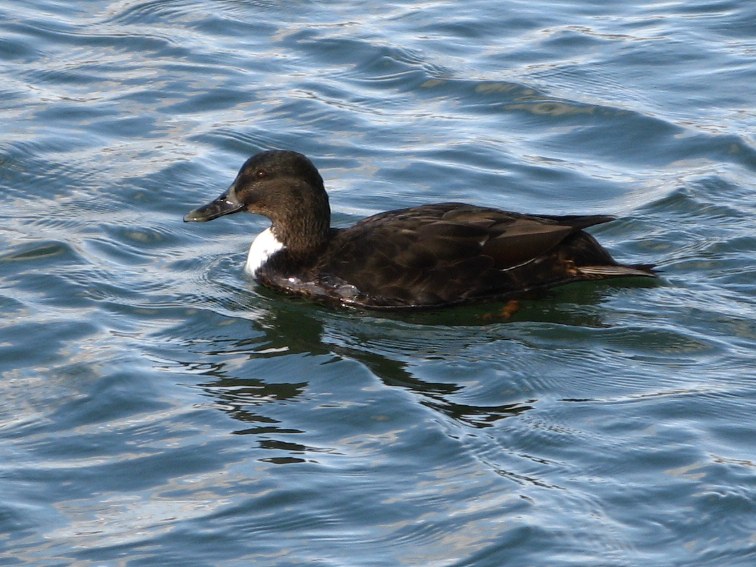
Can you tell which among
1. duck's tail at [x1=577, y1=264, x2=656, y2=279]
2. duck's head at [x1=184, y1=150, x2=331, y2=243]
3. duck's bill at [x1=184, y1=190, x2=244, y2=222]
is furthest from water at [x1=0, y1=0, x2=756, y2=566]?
duck's head at [x1=184, y1=150, x2=331, y2=243]

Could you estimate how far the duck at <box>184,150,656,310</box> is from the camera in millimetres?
9867

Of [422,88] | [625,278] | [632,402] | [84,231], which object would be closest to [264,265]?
[84,231]

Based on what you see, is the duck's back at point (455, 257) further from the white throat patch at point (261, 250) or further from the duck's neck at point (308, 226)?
the white throat patch at point (261, 250)

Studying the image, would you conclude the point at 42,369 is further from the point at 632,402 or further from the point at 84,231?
the point at 632,402

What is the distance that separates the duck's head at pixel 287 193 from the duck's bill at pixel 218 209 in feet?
0.29

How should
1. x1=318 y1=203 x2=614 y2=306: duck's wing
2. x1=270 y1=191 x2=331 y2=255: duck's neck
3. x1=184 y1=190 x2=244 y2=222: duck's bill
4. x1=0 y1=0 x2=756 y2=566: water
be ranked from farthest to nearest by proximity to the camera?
1. x1=184 y1=190 x2=244 y2=222: duck's bill
2. x1=270 y1=191 x2=331 y2=255: duck's neck
3. x1=318 y1=203 x2=614 y2=306: duck's wing
4. x1=0 y1=0 x2=756 y2=566: water

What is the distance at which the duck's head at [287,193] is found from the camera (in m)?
10.4

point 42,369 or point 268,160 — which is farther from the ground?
point 268,160

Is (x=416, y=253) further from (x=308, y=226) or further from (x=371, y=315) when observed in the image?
(x=308, y=226)

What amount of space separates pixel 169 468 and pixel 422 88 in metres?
6.98

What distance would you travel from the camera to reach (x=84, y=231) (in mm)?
11070

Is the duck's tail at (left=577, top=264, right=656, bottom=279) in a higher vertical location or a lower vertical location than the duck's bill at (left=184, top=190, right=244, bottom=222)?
lower

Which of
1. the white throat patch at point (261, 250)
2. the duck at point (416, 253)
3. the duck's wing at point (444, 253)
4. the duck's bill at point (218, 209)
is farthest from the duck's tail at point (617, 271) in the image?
the duck's bill at point (218, 209)

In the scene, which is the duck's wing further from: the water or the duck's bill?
the duck's bill
